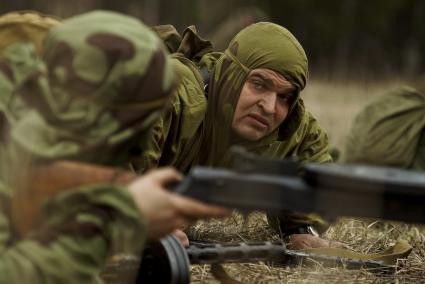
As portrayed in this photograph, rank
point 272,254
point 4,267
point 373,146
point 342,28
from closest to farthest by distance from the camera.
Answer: point 4,267 < point 272,254 < point 373,146 < point 342,28

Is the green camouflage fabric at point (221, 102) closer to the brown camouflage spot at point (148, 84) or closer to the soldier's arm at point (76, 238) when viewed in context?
the brown camouflage spot at point (148, 84)

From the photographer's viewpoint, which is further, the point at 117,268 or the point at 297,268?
the point at 297,268

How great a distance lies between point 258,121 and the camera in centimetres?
519

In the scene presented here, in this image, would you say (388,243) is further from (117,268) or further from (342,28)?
(342,28)

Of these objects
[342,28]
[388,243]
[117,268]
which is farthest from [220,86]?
[342,28]

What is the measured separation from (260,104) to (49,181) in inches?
95.8

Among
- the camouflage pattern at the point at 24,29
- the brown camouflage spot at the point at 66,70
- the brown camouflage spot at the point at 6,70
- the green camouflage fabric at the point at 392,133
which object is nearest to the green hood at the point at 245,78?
the green camouflage fabric at the point at 392,133

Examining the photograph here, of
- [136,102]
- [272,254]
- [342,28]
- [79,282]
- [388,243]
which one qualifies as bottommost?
[342,28]

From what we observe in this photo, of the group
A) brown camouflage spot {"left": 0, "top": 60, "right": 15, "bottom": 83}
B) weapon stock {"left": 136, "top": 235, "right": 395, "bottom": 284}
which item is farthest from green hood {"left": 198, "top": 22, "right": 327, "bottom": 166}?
brown camouflage spot {"left": 0, "top": 60, "right": 15, "bottom": 83}

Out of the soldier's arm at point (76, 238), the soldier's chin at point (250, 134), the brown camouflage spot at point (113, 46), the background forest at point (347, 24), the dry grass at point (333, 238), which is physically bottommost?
the background forest at point (347, 24)

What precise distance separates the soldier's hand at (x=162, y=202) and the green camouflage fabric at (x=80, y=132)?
0.12ft

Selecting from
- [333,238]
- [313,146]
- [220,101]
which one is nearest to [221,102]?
[220,101]

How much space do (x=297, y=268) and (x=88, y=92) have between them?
1.98 meters

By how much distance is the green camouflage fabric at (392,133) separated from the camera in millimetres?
5980
